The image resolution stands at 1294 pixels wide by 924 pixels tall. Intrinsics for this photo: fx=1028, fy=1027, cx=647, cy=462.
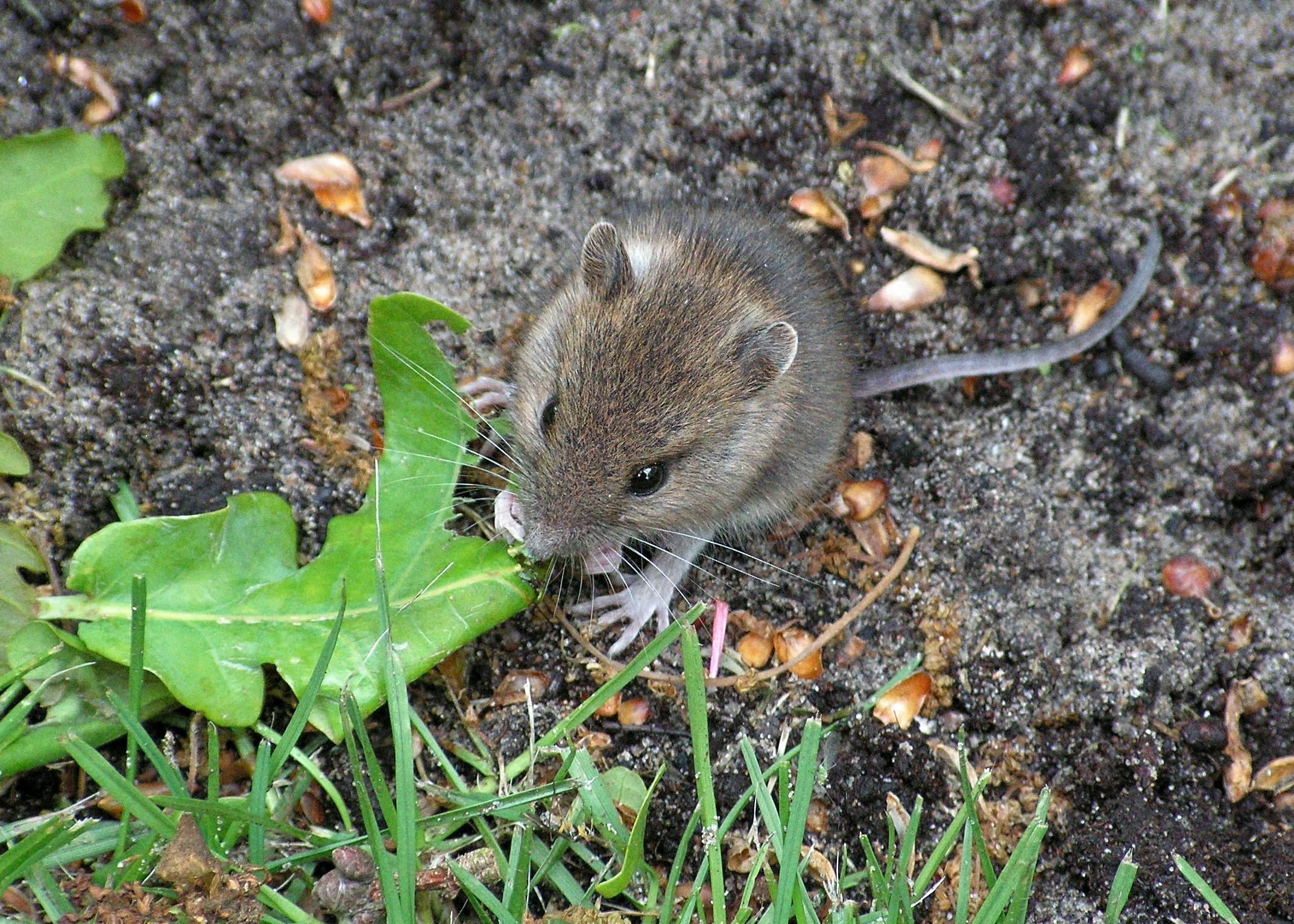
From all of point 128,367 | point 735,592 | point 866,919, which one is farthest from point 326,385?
point 866,919

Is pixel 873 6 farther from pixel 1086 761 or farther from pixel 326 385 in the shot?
pixel 1086 761

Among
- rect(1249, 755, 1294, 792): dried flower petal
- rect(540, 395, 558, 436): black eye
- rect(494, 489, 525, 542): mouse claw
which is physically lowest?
rect(1249, 755, 1294, 792): dried flower petal

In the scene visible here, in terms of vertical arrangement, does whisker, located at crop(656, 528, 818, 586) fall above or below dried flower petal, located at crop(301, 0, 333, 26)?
below

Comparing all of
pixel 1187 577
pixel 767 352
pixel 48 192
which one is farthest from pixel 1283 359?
pixel 48 192

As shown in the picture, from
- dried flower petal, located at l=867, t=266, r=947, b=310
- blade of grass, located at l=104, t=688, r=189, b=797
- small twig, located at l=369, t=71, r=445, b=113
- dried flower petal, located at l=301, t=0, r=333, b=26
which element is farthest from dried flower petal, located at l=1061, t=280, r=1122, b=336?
blade of grass, located at l=104, t=688, r=189, b=797

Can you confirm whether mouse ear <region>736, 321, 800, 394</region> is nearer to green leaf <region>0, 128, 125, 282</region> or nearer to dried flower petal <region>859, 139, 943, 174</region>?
dried flower petal <region>859, 139, 943, 174</region>

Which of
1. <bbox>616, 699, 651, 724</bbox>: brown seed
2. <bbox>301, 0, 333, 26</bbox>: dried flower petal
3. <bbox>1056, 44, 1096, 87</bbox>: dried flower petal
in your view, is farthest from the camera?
<bbox>1056, 44, 1096, 87</bbox>: dried flower petal

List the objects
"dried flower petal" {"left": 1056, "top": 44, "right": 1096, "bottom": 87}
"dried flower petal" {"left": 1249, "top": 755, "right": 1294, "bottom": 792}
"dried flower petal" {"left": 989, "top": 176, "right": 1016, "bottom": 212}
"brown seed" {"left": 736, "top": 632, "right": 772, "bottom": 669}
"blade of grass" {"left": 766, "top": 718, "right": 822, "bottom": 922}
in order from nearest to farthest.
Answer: "blade of grass" {"left": 766, "top": 718, "right": 822, "bottom": 922}, "dried flower petal" {"left": 1249, "top": 755, "right": 1294, "bottom": 792}, "brown seed" {"left": 736, "top": 632, "right": 772, "bottom": 669}, "dried flower petal" {"left": 989, "top": 176, "right": 1016, "bottom": 212}, "dried flower petal" {"left": 1056, "top": 44, "right": 1096, "bottom": 87}
